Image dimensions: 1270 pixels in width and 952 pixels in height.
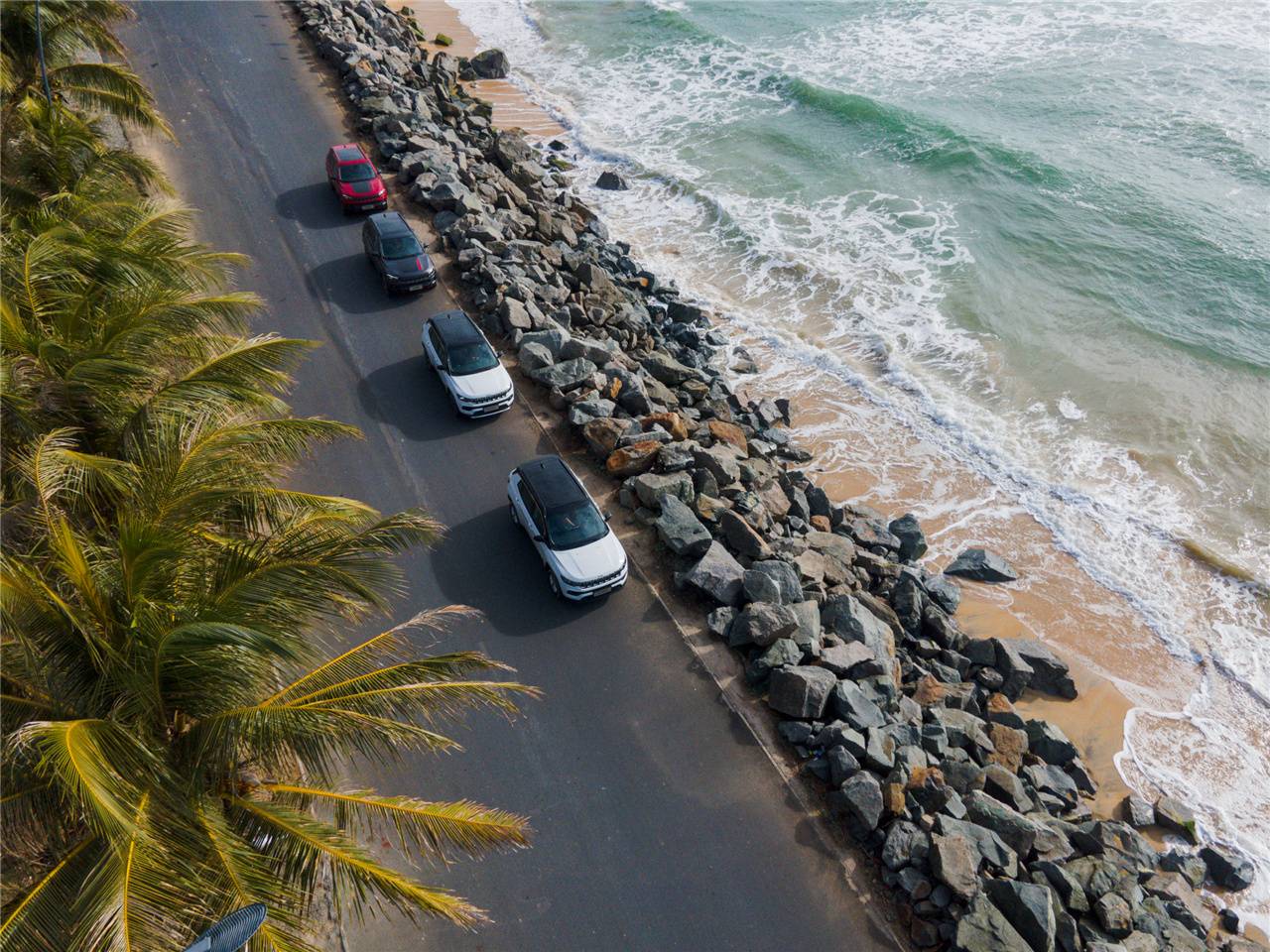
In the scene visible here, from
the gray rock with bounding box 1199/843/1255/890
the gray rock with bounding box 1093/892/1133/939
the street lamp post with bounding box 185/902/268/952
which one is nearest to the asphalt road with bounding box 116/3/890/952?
the gray rock with bounding box 1093/892/1133/939

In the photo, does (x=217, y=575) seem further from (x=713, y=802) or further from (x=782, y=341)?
(x=782, y=341)

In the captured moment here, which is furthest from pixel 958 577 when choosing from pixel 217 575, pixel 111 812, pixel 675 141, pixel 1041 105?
pixel 1041 105

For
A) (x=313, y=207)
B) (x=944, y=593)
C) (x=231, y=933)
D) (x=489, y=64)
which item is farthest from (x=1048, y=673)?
(x=489, y=64)

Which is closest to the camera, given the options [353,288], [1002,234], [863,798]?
[863,798]

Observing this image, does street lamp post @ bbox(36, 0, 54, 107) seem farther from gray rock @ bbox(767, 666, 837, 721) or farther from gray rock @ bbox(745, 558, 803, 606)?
gray rock @ bbox(767, 666, 837, 721)

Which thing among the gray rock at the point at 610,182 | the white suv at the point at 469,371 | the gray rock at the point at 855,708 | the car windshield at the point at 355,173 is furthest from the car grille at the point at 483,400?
the gray rock at the point at 610,182

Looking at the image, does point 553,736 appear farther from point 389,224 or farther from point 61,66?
point 61,66
